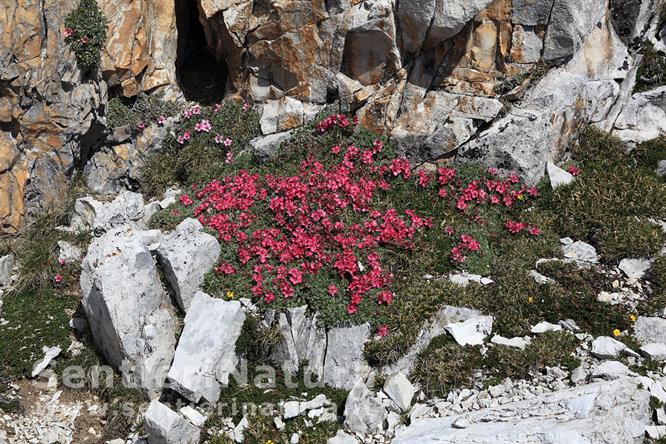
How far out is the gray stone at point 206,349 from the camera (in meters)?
8.66

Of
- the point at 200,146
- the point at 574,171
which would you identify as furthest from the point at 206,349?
the point at 574,171

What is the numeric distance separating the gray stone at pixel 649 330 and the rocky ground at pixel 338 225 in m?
0.05

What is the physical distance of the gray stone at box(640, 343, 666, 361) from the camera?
8.06 meters

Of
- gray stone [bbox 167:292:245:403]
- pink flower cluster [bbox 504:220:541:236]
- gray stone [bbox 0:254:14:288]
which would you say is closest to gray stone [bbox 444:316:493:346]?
pink flower cluster [bbox 504:220:541:236]

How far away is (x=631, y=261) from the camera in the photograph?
961 centimetres

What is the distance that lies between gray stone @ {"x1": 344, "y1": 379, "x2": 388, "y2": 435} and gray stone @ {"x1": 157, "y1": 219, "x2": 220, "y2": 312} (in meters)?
3.13

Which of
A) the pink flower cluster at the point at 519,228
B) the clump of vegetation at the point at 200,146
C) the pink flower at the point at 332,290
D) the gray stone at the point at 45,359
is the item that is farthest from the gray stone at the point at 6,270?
the pink flower cluster at the point at 519,228

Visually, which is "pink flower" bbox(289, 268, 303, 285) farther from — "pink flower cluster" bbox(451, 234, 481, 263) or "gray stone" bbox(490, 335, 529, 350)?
"gray stone" bbox(490, 335, 529, 350)

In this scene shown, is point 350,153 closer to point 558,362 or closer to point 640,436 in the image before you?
point 558,362

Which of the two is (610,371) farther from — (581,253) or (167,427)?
(167,427)

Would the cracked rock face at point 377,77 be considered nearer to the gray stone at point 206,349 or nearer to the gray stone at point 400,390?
the gray stone at point 206,349

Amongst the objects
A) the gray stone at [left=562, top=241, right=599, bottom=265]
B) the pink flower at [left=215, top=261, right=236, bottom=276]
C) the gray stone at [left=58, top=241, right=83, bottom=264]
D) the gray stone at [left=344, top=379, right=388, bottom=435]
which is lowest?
the gray stone at [left=58, top=241, right=83, bottom=264]

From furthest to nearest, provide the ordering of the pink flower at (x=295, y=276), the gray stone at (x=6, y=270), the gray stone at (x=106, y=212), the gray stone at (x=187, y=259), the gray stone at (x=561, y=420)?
the gray stone at (x=106, y=212), the gray stone at (x=6, y=270), the gray stone at (x=187, y=259), the pink flower at (x=295, y=276), the gray stone at (x=561, y=420)

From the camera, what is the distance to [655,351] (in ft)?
26.6
